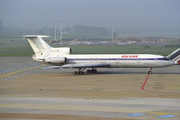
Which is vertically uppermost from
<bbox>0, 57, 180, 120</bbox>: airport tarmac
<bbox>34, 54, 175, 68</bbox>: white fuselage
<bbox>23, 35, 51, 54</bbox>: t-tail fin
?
<bbox>23, 35, 51, 54</bbox>: t-tail fin

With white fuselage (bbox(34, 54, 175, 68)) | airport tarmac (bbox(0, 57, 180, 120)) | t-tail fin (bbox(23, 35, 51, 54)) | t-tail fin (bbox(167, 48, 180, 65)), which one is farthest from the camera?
t-tail fin (bbox(167, 48, 180, 65))

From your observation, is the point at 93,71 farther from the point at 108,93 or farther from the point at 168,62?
the point at 108,93

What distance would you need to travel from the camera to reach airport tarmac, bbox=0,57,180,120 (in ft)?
63.2

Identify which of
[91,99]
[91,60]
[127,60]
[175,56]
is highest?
[127,60]

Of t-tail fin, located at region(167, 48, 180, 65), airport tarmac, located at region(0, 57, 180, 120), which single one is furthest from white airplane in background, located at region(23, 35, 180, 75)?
t-tail fin, located at region(167, 48, 180, 65)

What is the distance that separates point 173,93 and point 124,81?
903cm

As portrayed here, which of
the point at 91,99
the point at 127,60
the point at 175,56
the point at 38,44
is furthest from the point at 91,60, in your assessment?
the point at 91,99

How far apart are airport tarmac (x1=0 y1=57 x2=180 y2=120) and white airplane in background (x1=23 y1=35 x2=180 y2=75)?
21.5 ft

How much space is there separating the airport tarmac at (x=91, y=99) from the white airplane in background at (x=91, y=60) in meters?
6.54

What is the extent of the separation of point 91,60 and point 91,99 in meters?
19.7

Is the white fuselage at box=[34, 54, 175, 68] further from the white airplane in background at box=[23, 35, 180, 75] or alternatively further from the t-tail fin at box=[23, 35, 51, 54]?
the t-tail fin at box=[23, 35, 51, 54]

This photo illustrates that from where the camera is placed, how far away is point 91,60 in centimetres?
4400

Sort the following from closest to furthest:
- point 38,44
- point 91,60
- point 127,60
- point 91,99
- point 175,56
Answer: point 91,99
point 127,60
point 91,60
point 38,44
point 175,56

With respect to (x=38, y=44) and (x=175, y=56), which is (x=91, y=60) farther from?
(x=175, y=56)
